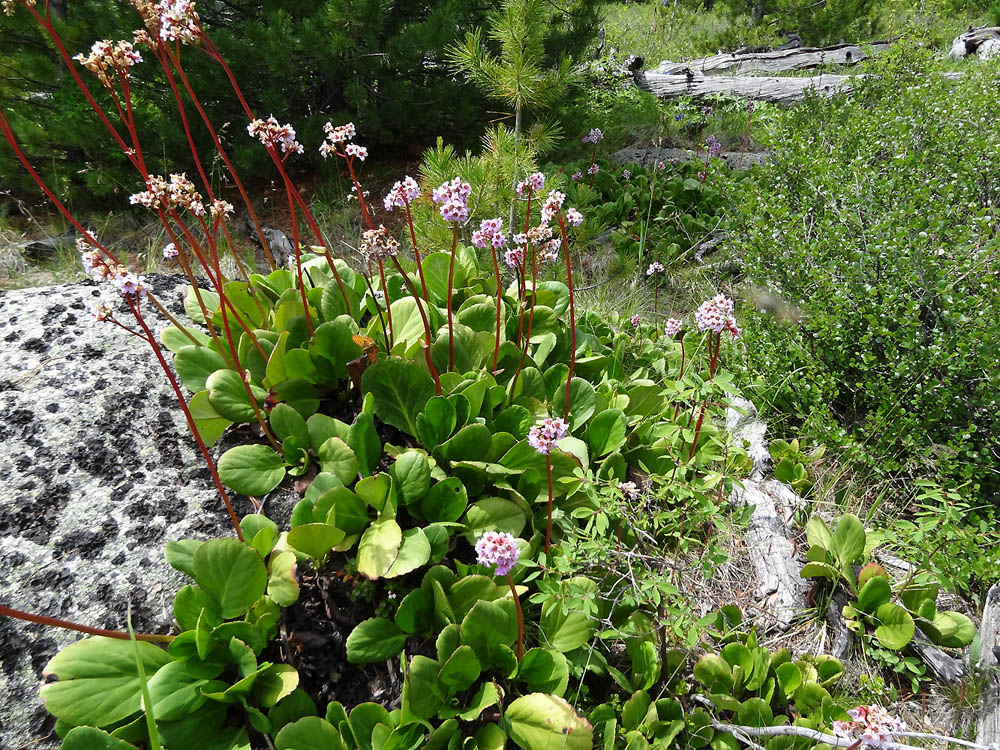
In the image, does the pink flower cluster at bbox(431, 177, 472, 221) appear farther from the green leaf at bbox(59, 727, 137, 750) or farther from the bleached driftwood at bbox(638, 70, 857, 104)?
the bleached driftwood at bbox(638, 70, 857, 104)

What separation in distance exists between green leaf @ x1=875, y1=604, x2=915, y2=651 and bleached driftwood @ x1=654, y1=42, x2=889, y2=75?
9356 mm

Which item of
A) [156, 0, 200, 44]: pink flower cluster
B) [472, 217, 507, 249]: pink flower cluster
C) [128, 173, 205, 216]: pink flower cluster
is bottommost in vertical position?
[472, 217, 507, 249]: pink flower cluster

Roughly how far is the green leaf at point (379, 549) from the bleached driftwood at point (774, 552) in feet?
4.18

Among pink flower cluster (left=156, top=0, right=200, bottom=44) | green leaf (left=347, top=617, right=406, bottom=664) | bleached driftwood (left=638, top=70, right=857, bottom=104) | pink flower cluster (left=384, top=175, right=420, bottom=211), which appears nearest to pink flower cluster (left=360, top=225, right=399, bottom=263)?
pink flower cluster (left=384, top=175, right=420, bottom=211)

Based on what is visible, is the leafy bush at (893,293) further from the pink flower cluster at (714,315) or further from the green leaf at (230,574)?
the green leaf at (230,574)

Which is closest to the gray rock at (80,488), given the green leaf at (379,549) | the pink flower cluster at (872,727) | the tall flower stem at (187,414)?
the tall flower stem at (187,414)

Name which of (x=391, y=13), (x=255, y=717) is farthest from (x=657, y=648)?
(x=391, y=13)

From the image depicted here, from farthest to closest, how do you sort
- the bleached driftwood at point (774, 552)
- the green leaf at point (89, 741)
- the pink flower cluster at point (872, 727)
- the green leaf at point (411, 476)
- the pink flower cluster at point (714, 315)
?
the bleached driftwood at point (774, 552)
the green leaf at point (411, 476)
the pink flower cluster at point (714, 315)
the green leaf at point (89, 741)
the pink flower cluster at point (872, 727)

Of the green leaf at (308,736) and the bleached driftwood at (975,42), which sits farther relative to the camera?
the bleached driftwood at (975,42)

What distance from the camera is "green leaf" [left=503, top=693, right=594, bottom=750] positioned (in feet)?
4.93

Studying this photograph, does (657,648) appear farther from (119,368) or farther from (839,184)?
(839,184)

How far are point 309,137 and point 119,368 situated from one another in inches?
147

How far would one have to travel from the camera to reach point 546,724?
5.03ft

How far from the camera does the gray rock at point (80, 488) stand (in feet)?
5.31
